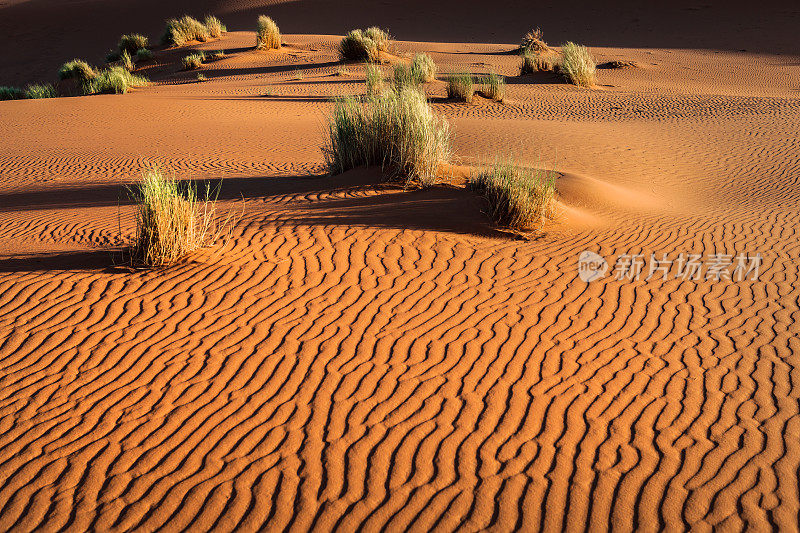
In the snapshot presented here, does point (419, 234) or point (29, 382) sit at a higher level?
point (419, 234)

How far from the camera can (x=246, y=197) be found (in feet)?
30.4

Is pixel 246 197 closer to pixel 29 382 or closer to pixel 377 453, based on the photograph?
pixel 29 382

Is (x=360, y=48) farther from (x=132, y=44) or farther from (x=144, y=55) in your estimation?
(x=132, y=44)

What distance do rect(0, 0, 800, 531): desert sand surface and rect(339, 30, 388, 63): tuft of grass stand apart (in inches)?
603

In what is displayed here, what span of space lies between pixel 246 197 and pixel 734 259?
652cm

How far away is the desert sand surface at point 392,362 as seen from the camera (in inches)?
148

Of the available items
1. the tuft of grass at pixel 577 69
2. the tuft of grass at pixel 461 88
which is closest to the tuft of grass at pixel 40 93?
the tuft of grass at pixel 461 88

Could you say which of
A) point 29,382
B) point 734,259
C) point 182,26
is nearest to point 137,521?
point 29,382

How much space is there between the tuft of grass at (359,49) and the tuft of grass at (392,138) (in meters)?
16.5

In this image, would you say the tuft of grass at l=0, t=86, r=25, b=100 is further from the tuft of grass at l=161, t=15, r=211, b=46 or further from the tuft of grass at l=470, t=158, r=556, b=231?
the tuft of grass at l=470, t=158, r=556, b=231

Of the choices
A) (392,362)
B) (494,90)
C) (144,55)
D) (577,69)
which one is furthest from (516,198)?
(144,55)

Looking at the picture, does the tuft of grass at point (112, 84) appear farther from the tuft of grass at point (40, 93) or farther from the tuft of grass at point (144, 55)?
the tuft of grass at point (144, 55)

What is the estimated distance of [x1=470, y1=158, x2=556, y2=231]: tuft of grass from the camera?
7.77 meters
